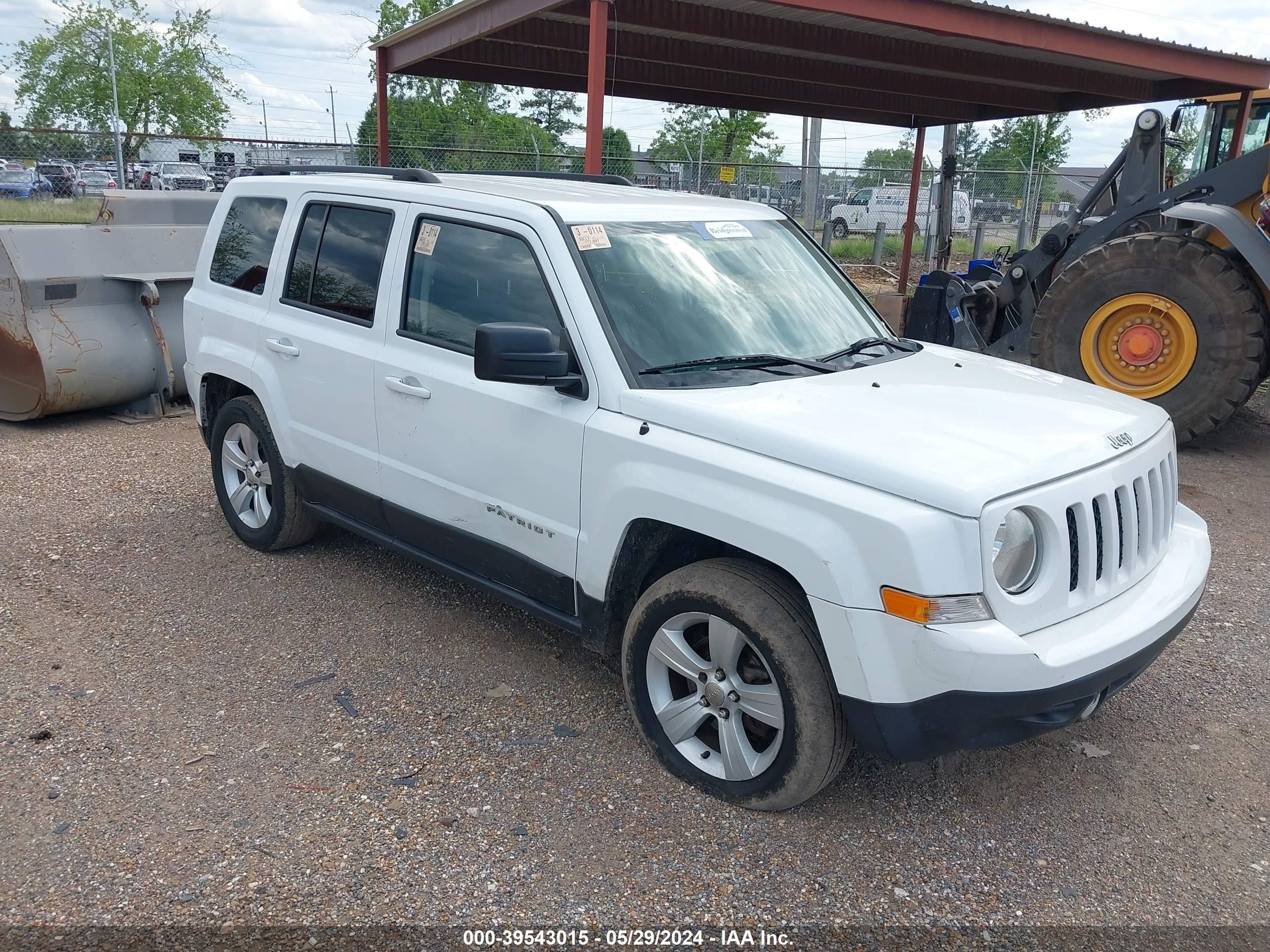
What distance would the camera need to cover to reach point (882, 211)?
1193 inches

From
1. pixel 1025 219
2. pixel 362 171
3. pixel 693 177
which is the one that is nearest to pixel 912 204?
pixel 693 177

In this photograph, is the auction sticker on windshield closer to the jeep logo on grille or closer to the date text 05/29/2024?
the jeep logo on grille

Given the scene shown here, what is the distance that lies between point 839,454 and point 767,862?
126 cm

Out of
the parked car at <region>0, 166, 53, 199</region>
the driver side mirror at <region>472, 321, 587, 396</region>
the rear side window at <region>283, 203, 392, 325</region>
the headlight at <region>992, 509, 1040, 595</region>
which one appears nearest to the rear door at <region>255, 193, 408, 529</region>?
the rear side window at <region>283, 203, 392, 325</region>

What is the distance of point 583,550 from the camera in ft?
11.4

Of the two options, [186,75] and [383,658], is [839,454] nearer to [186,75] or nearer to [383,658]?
[383,658]

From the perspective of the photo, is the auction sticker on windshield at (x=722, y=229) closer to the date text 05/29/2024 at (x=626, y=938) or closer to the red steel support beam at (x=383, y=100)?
the date text 05/29/2024 at (x=626, y=938)

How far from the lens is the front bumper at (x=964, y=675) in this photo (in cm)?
266

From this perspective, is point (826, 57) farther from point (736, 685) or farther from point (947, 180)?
point (736, 685)

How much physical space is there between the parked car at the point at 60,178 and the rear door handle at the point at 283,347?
1947 cm

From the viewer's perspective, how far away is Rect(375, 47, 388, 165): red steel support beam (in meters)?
10.7

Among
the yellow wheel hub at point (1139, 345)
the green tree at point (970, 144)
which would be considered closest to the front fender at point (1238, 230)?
the yellow wheel hub at point (1139, 345)

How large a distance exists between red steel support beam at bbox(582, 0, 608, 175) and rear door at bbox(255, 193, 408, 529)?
3.06 meters

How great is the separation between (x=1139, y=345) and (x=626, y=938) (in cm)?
698
